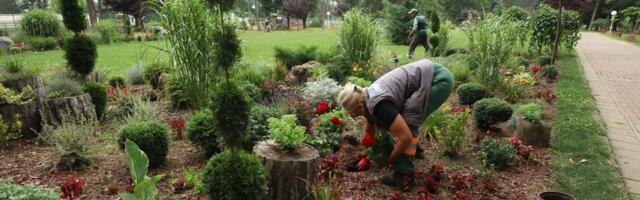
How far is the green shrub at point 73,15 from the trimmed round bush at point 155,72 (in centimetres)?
184

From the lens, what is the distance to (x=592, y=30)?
146ft

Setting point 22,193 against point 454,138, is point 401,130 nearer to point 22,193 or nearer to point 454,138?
point 454,138

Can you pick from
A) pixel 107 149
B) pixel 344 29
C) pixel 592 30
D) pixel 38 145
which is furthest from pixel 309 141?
pixel 592 30

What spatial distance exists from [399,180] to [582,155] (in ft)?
7.47

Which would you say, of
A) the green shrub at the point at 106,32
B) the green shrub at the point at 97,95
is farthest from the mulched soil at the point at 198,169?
the green shrub at the point at 106,32

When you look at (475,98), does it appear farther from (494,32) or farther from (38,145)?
(38,145)

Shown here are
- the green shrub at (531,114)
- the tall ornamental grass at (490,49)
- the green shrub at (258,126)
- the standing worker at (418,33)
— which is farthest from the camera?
the standing worker at (418,33)

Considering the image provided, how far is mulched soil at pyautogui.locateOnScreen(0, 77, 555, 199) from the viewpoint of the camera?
10.8 feet

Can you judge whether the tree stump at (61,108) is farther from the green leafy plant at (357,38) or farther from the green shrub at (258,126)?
the green leafy plant at (357,38)

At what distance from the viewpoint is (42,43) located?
53.5 feet

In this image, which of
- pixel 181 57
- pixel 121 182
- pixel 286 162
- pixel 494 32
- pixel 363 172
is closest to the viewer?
pixel 286 162

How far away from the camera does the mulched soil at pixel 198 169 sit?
329 cm

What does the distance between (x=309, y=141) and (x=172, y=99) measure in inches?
119

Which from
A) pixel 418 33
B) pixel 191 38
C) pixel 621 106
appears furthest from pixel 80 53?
pixel 418 33
